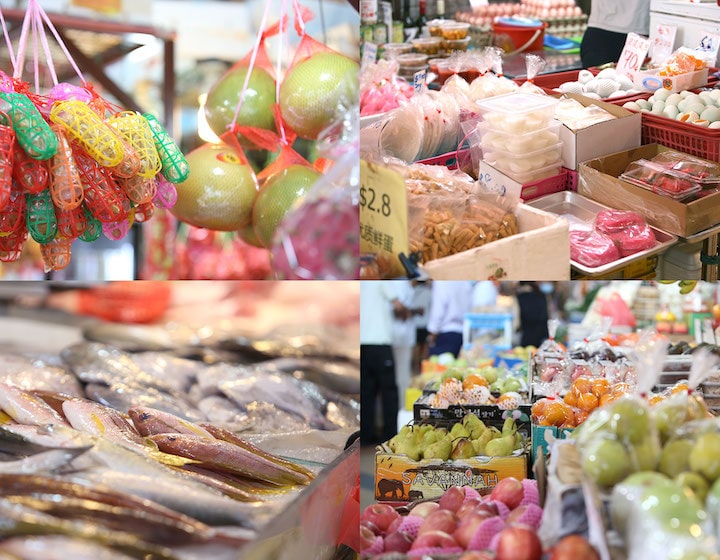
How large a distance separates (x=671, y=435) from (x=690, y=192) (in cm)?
114

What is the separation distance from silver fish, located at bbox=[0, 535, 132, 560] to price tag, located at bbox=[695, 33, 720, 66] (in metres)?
2.44

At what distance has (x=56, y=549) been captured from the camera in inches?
42.1

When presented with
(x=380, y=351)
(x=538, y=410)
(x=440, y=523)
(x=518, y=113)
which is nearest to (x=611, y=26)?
(x=518, y=113)

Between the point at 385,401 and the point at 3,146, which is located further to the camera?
the point at 385,401

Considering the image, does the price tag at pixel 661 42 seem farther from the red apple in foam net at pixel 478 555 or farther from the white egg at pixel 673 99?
the red apple in foam net at pixel 478 555

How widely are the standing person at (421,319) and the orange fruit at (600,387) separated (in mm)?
2937

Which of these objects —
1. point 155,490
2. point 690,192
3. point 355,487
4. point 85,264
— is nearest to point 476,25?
point 85,264

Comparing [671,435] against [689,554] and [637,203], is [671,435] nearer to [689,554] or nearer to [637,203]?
[689,554]

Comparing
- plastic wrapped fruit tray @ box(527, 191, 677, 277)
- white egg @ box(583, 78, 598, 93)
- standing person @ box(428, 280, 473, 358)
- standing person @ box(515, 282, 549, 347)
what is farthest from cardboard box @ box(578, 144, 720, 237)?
standing person @ box(428, 280, 473, 358)

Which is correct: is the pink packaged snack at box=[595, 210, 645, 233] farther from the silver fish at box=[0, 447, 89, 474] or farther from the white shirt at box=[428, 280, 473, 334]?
the white shirt at box=[428, 280, 473, 334]

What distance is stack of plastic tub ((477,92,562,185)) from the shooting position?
7.44 feet

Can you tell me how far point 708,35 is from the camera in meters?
2.69

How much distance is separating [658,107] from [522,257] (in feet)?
3.96

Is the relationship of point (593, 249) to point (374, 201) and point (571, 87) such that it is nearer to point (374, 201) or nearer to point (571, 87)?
point (374, 201)
